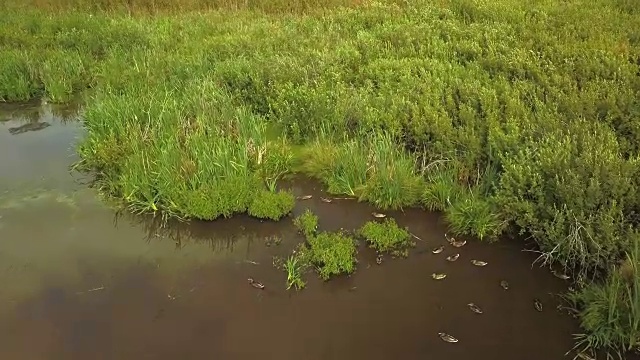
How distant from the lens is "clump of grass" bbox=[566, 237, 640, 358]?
473 cm

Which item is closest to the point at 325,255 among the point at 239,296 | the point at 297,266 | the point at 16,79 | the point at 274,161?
the point at 297,266

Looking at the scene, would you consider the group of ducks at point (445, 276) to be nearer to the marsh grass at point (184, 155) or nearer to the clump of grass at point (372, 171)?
the clump of grass at point (372, 171)

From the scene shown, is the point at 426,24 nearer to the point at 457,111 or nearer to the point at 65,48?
the point at 457,111

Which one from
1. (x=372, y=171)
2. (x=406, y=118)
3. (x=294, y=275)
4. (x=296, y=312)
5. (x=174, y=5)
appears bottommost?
(x=296, y=312)

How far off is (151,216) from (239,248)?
136cm

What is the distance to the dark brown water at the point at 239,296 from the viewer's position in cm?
502

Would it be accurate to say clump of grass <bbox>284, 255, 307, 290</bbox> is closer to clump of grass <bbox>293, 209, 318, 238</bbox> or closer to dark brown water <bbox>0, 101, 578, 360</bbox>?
dark brown water <bbox>0, 101, 578, 360</bbox>

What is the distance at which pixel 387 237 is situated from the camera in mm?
6238

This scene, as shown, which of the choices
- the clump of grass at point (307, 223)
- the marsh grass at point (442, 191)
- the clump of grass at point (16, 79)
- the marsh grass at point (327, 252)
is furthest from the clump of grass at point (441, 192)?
the clump of grass at point (16, 79)

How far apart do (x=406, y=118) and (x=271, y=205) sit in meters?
2.25

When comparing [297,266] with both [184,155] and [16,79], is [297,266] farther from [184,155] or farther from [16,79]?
[16,79]

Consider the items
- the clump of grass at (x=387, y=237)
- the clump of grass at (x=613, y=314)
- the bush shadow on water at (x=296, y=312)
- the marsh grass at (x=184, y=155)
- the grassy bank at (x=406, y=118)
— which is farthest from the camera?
the marsh grass at (x=184, y=155)

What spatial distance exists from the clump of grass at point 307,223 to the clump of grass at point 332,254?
164 mm

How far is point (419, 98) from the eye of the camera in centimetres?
804
